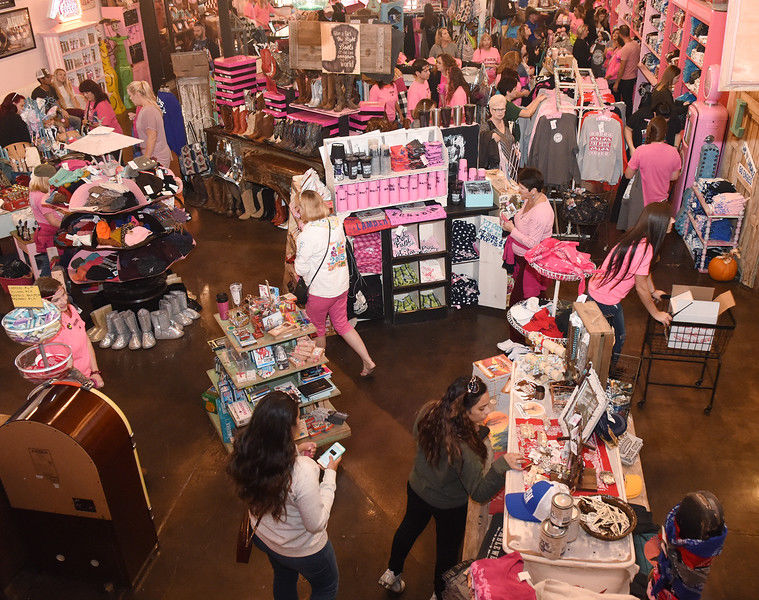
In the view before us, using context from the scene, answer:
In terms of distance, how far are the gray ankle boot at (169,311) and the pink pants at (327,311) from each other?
176cm

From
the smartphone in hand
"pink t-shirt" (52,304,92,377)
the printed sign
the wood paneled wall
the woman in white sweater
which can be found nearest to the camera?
the smartphone in hand

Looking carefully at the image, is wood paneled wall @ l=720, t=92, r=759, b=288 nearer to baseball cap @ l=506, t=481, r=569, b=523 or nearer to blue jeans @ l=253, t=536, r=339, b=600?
baseball cap @ l=506, t=481, r=569, b=523

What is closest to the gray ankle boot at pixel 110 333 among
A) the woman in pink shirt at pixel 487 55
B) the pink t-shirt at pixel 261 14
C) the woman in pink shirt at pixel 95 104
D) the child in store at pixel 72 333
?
the child in store at pixel 72 333

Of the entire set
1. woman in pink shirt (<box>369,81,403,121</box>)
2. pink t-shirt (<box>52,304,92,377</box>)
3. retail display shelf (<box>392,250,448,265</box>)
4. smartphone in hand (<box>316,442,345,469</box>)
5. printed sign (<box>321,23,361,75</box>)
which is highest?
printed sign (<box>321,23,361,75</box>)

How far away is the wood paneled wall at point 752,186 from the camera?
293 inches

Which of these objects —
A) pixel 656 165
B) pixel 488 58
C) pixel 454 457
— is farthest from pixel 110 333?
pixel 488 58

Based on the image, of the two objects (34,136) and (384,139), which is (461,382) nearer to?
(384,139)

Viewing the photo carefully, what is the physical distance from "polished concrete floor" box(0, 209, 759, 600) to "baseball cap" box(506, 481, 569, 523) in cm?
125

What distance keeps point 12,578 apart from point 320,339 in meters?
2.78

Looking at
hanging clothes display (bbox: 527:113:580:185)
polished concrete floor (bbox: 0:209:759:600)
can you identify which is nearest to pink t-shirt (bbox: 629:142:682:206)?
hanging clothes display (bbox: 527:113:580:185)

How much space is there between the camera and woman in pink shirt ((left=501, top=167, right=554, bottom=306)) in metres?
6.00

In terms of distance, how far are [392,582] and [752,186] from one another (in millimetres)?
5838

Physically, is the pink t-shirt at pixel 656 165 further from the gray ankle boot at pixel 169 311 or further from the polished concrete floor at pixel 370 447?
the gray ankle boot at pixel 169 311

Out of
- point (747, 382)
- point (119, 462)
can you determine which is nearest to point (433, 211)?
point (747, 382)
